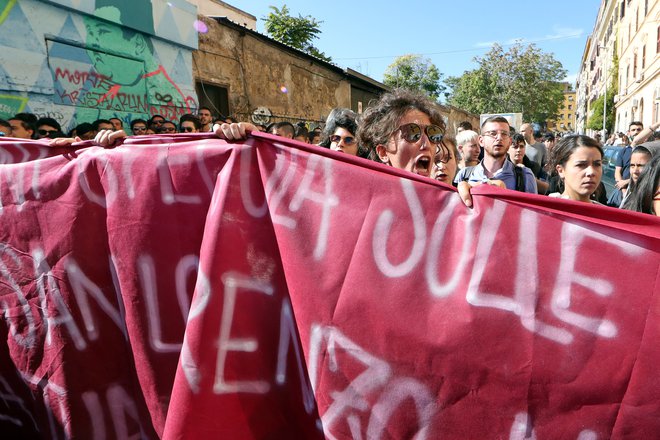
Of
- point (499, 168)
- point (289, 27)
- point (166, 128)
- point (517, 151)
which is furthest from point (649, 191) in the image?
point (289, 27)

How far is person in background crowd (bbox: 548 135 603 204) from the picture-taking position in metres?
2.76

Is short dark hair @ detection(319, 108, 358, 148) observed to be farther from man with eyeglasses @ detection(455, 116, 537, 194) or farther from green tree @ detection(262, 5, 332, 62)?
green tree @ detection(262, 5, 332, 62)

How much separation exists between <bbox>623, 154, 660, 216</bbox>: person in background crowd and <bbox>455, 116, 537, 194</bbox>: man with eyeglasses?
168 cm

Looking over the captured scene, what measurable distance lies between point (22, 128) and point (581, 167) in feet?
17.3

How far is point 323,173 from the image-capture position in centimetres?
167

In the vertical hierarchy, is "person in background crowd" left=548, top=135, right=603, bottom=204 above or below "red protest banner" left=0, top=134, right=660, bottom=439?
above

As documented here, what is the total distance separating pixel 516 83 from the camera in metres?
38.2

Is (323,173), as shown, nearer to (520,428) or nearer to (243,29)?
(520,428)

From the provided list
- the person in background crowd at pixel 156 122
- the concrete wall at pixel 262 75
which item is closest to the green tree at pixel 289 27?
the concrete wall at pixel 262 75

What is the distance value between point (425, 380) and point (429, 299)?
0.24m

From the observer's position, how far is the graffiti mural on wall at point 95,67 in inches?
247

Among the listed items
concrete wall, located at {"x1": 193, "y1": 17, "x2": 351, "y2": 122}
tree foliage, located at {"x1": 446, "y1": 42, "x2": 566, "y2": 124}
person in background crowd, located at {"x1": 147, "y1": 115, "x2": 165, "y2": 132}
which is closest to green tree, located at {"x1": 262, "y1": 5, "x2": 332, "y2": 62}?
concrete wall, located at {"x1": 193, "y1": 17, "x2": 351, "y2": 122}

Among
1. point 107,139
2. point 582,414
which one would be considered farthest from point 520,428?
point 107,139

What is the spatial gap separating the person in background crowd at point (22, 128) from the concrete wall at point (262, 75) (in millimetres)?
5060
